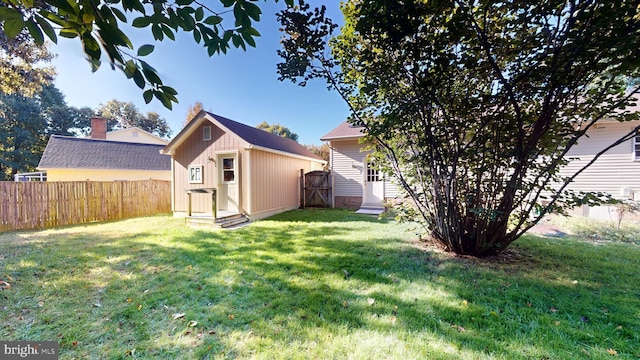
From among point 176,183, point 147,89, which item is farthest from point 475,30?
point 176,183

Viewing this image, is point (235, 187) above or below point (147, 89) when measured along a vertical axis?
below

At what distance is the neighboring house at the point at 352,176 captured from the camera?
34.2 feet

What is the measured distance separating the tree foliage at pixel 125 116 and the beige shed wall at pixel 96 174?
20992 millimetres

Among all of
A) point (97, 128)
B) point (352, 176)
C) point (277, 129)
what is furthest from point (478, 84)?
point (277, 129)

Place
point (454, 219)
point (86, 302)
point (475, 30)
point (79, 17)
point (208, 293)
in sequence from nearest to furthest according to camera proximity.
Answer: point (79, 17), point (86, 302), point (208, 293), point (475, 30), point (454, 219)

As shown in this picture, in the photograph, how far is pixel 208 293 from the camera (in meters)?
3.04

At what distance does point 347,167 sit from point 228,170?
5.10 m

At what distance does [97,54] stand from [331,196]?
9971mm

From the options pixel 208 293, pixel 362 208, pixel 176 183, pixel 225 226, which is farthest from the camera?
pixel 362 208

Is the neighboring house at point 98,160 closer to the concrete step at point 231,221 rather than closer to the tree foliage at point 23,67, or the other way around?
the tree foliage at point 23,67

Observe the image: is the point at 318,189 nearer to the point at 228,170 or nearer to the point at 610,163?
the point at 228,170

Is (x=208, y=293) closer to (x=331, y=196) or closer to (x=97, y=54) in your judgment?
(x=97, y=54)

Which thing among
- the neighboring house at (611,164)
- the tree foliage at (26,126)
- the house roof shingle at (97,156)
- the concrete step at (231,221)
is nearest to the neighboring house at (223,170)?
the concrete step at (231,221)

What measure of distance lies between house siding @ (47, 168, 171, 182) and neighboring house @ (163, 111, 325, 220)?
7140 millimetres
